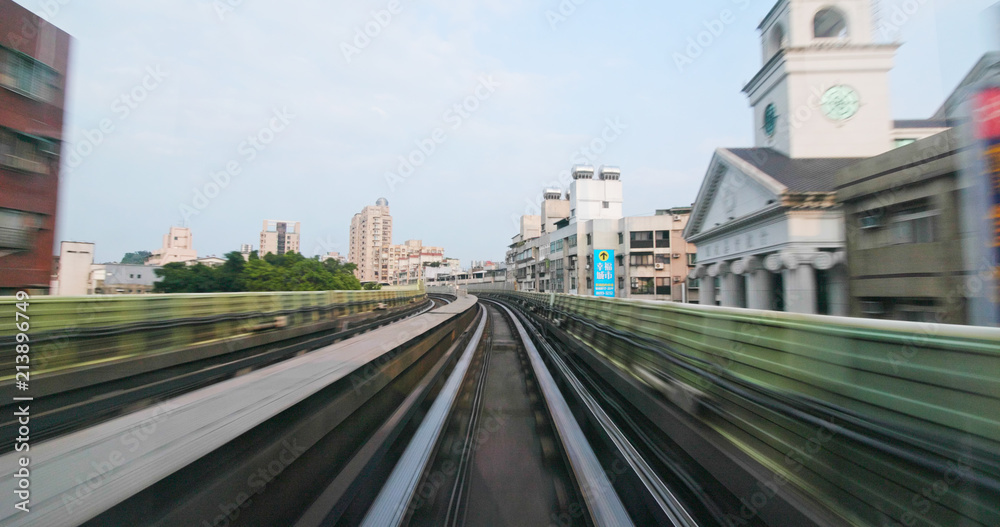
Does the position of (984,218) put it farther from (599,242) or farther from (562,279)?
(562,279)

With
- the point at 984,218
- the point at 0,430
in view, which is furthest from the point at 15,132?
the point at 984,218

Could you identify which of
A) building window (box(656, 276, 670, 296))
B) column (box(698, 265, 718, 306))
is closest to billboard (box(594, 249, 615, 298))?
column (box(698, 265, 718, 306))

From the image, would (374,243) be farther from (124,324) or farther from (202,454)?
(202,454)

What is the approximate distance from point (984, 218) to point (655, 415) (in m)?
2.91

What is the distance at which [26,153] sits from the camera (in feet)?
34.6

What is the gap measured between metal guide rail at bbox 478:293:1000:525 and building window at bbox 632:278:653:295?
43658 millimetres

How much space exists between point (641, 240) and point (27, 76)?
45420 mm

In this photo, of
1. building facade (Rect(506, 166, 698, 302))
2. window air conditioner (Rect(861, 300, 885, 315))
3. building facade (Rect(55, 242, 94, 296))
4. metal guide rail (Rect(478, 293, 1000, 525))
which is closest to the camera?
metal guide rail (Rect(478, 293, 1000, 525))

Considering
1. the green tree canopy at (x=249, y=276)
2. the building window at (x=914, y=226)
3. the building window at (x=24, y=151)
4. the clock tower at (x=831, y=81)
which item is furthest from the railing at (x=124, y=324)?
the clock tower at (x=831, y=81)

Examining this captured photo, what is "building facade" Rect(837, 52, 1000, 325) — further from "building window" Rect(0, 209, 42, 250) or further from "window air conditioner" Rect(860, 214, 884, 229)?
"building window" Rect(0, 209, 42, 250)

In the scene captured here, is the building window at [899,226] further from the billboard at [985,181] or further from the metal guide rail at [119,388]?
the metal guide rail at [119,388]

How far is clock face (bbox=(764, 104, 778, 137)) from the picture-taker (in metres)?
22.9

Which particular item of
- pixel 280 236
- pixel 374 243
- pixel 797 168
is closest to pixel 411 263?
pixel 374 243

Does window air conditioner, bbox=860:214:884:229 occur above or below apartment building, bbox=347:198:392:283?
below
